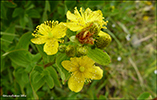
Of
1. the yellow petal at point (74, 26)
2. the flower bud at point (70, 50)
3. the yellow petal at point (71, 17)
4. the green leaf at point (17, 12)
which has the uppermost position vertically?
the green leaf at point (17, 12)

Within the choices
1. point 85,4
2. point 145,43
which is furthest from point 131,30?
point 85,4

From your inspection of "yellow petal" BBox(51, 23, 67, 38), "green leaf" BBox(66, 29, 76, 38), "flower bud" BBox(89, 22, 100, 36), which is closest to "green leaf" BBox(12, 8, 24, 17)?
"yellow petal" BBox(51, 23, 67, 38)

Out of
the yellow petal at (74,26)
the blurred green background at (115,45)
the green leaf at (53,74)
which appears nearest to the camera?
the yellow petal at (74,26)

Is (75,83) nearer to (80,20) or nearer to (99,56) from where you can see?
(99,56)

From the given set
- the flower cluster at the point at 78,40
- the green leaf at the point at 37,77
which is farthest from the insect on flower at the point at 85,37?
the green leaf at the point at 37,77

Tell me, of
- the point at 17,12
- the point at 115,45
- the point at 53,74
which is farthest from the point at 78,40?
the point at 115,45

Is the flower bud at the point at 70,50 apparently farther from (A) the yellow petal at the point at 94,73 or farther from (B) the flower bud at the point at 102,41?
(A) the yellow petal at the point at 94,73

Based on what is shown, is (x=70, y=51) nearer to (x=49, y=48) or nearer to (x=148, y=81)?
(x=49, y=48)
